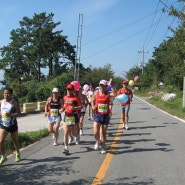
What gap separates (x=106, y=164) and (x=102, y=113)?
6.09 feet

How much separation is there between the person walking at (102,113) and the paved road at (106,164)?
45 cm

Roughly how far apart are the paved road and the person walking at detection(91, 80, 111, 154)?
0.45 meters

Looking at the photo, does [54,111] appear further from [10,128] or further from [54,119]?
[10,128]

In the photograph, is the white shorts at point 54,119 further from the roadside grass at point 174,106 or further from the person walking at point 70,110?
the roadside grass at point 174,106

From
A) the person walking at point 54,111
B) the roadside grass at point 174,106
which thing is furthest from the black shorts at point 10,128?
the roadside grass at point 174,106

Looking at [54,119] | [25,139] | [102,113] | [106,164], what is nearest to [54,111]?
[54,119]

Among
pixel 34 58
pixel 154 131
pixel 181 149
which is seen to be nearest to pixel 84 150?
pixel 181 149

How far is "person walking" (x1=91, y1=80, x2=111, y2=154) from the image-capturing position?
9969 mm

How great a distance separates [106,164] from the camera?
8.50 meters

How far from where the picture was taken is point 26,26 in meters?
75.4

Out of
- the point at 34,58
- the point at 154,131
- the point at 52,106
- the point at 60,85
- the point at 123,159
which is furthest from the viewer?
the point at 34,58

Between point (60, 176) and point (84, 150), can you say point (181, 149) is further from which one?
point (60, 176)

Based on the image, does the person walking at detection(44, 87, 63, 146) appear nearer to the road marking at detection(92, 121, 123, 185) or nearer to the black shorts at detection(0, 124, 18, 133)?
the road marking at detection(92, 121, 123, 185)

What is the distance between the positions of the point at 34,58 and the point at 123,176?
68632mm
